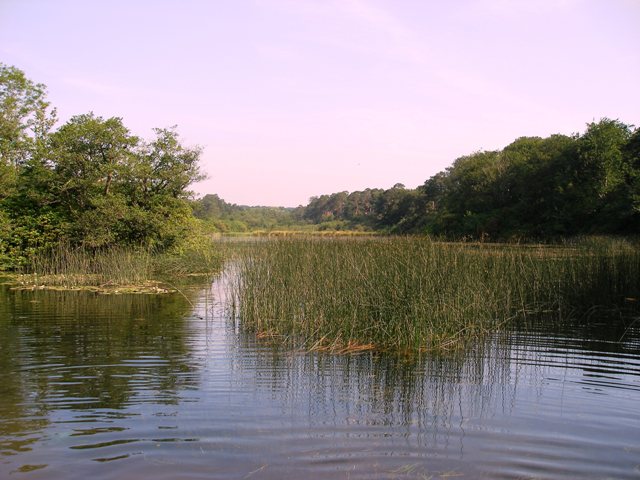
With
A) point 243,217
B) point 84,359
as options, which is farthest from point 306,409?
point 243,217

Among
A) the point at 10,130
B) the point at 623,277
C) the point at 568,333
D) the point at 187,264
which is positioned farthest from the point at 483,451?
the point at 10,130

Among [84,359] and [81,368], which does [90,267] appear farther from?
[81,368]

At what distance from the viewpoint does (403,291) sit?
7.09 metres

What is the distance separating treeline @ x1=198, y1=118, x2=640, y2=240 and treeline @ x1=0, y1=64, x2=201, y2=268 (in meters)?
9.85

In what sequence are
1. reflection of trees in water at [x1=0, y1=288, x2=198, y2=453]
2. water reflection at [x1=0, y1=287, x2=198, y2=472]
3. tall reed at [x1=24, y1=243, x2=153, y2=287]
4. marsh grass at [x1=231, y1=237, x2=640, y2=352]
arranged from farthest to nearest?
tall reed at [x1=24, y1=243, x2=153, y2=287] → marsh grass at [x1=231, y1=237, x2=640, y2=352] → reflection of trees in water at [x1=0, y1=288, x2=198, y2=453] → water reflection at [x1=0, y1=287, x2=198, y2=472]

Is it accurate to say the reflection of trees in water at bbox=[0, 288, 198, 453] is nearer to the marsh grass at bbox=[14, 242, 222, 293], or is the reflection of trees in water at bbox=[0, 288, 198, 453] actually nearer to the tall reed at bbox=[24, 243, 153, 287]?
the marsh grass at bbox=[14, 242, 222, 293]

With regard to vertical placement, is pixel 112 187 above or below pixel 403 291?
above

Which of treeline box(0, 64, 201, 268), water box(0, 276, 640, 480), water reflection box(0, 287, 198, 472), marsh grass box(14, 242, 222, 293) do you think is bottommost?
water box(0, 276, 640, 480)

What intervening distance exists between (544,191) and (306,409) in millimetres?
31475

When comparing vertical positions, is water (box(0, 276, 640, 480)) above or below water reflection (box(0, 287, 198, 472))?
below

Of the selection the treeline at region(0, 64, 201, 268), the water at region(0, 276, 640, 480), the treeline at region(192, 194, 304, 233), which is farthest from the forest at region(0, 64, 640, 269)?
the treeline at region(192, 194, 304, 233)

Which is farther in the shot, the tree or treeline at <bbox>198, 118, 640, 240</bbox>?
treeline at <bbox>198, 118, 640, 240</bbox>

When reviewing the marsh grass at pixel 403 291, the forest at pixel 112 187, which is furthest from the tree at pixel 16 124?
the marsh grass at pixel 403 291

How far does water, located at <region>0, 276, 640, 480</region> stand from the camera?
3740mm
